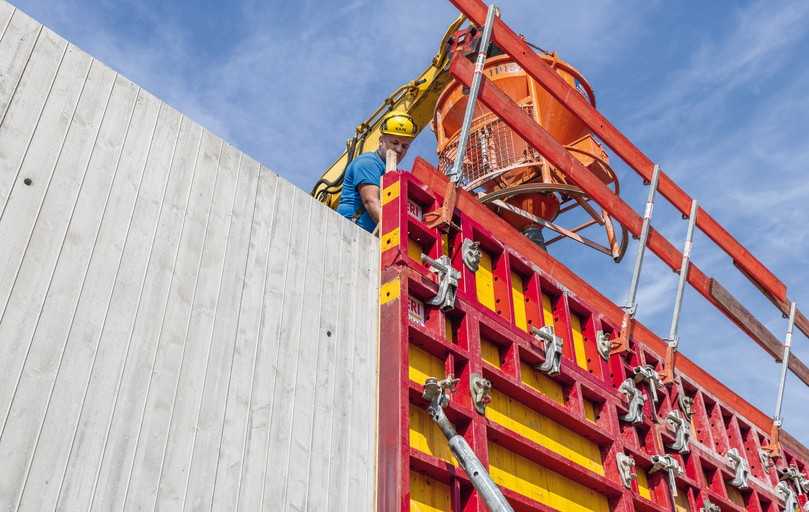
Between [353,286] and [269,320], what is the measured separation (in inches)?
31.1

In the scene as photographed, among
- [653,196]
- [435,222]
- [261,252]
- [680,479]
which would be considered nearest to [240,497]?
[261,252]

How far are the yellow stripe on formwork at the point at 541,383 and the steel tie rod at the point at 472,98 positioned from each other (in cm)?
148

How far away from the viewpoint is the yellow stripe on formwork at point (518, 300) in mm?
6522

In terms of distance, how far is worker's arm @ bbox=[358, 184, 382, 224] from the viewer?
6.18 metres

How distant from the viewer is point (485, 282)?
6391mm

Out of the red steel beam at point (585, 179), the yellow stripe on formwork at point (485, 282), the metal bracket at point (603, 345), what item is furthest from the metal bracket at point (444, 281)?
the red steel beam at point (585, 179)

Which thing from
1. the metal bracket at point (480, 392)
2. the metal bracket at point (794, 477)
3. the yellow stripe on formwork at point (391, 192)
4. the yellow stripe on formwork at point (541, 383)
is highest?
the yellow stripe on formwork at point (391, 192)

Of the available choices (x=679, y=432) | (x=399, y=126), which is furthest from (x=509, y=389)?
(x=679, y=432)

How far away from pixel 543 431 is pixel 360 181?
2231 mm

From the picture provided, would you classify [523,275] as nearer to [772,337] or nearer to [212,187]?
[212,187]

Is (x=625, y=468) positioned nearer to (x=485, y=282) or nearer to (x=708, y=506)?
(x=708, y=506)

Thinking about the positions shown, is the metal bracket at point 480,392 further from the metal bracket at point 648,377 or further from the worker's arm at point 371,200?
the metal bracket at point 648,377

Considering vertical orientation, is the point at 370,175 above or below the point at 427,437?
above

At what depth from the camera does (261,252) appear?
496cm
